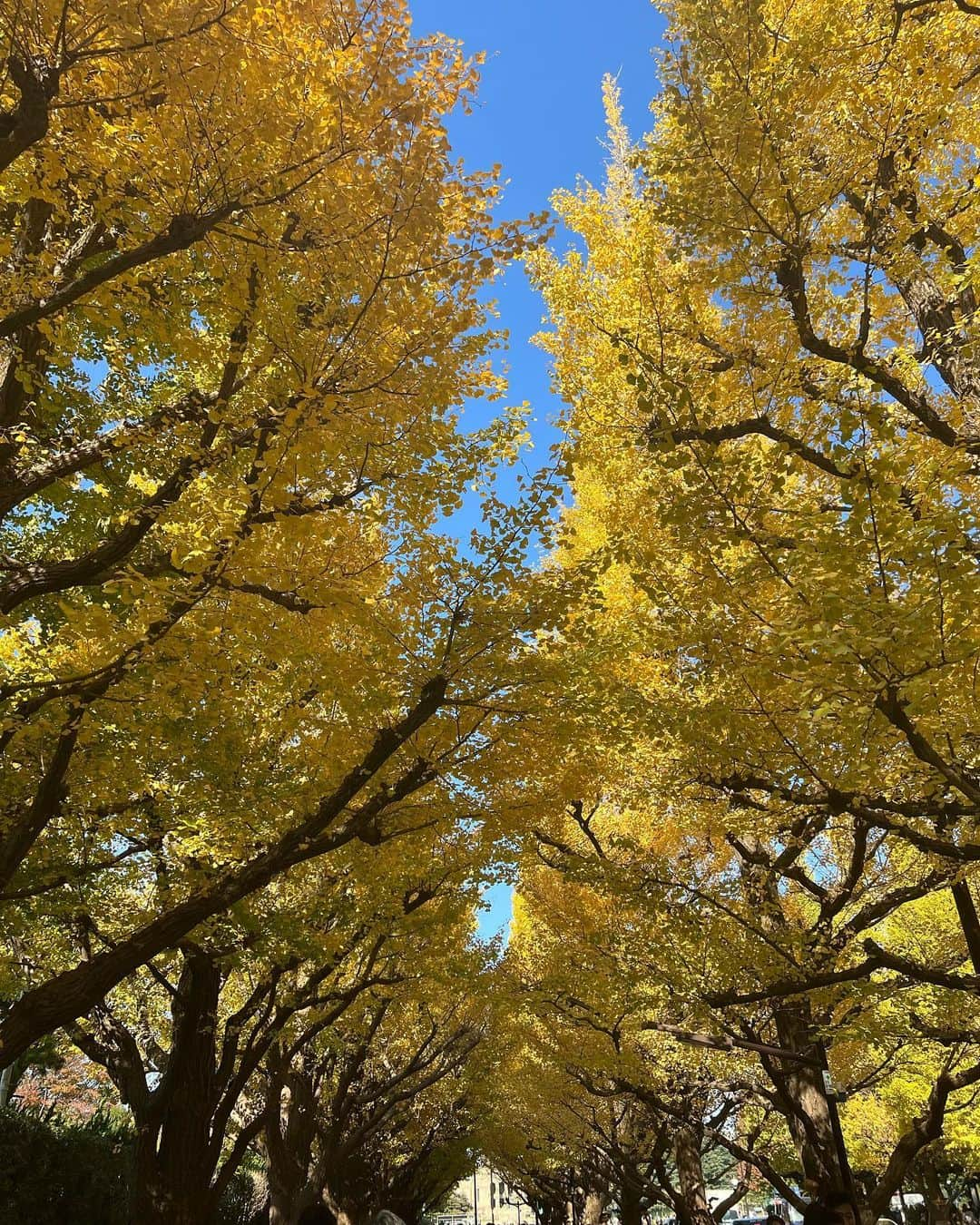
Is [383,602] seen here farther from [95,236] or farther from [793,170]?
[793,170]

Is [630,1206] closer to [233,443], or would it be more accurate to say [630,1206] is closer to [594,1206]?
[594,1206]

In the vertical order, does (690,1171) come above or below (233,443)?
below

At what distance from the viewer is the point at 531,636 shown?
5.08 metres

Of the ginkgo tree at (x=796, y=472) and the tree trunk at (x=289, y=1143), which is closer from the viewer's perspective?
the ginkgo tree at (x=796, y=472)

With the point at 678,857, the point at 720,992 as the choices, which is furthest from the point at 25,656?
the point at 678,857

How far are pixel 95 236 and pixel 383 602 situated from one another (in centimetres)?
296

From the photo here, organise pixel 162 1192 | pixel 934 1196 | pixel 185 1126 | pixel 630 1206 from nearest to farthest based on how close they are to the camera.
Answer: pixel 162 1192 < pixel 185 1126 < pixel 630 1206 < pixel 934 1196

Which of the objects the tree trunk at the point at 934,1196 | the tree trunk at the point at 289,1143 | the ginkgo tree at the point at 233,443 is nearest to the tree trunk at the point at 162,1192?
the tree trunk at the point at 289,1143

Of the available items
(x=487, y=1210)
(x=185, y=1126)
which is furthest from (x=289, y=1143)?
(x=487, y=1210)

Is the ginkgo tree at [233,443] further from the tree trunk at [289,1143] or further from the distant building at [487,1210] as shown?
the distant building at [487,1210]

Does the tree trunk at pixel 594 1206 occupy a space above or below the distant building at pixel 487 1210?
above

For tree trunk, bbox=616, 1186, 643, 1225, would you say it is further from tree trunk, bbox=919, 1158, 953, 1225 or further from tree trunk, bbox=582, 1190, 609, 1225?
tree trunk, bbox=919, 1158, 953, 1225

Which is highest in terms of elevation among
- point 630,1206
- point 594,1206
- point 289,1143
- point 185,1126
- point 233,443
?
point 233,443

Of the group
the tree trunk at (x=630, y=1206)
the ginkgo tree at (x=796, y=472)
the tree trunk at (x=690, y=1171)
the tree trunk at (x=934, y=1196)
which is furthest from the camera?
the tree trunk at (x=934, y=1196)
